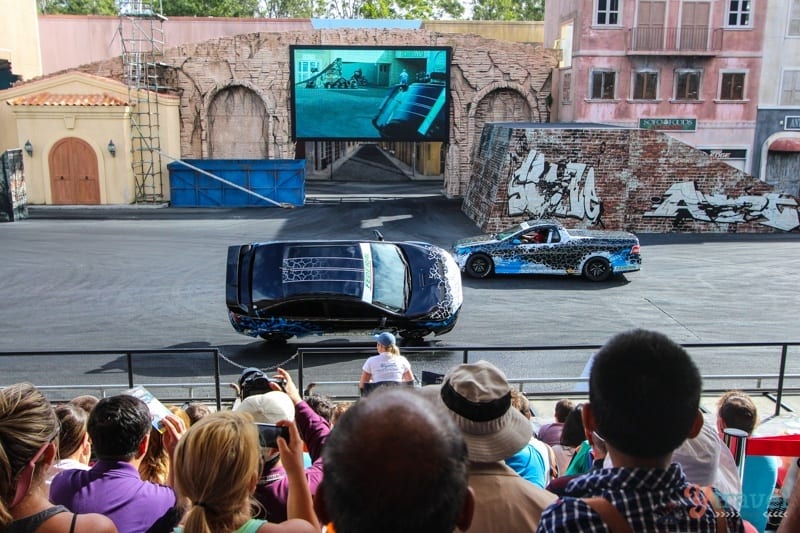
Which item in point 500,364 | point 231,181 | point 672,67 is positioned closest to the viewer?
point 500,364

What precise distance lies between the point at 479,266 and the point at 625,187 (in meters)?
9.95

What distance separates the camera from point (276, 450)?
12.5 ft

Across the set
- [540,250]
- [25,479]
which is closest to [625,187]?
Result: [540,250]

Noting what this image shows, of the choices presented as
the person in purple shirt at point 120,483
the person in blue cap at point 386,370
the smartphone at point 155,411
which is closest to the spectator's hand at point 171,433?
the smartphone at point 155,411

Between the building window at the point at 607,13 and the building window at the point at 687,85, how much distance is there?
12.4ft

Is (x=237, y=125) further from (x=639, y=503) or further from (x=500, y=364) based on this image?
(x=639, y=503)

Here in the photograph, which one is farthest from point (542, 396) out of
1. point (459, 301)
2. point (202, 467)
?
point (202, 467)

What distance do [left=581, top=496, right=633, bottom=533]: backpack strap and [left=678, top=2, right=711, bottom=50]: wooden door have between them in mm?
34726

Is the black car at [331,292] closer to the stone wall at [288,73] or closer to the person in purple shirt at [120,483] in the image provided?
the person in purple shirt at [120,483]

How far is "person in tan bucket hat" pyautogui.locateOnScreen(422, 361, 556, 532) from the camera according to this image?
3.04 m

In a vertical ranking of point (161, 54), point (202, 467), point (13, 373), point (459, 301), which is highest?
point (161, 54)

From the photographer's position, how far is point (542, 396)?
10.3 meters

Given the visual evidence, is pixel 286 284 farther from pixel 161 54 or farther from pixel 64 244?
pixel 161 54

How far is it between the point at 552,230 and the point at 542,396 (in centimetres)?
1007
